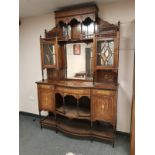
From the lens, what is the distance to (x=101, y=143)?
247 centimetres

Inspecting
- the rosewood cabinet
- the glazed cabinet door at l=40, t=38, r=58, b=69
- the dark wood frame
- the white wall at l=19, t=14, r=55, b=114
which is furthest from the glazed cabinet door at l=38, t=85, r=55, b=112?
the dark wood frame

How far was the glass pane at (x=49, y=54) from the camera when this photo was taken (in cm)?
288

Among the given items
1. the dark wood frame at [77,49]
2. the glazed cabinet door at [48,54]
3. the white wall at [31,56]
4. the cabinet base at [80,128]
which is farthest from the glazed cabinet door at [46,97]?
the dark wood frame at [77,49]

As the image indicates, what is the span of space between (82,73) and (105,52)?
25.7 inches

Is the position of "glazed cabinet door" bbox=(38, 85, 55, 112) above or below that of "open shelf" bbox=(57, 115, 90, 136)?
above

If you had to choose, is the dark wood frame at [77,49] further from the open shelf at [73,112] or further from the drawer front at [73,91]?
the open shelf at [73,112]

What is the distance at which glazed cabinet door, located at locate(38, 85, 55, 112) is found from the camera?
2.77 metres

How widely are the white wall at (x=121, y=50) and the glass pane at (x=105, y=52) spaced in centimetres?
25

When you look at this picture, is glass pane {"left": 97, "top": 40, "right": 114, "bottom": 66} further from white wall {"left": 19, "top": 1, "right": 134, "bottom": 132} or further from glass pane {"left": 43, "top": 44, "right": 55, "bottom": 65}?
glass pane {"left": 43, "top": 44, "right": 55, "bottom": 65}

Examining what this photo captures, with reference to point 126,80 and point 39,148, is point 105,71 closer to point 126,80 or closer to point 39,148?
point 126,80

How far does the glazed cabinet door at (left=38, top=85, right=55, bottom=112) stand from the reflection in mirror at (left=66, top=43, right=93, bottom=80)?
0.51 m
